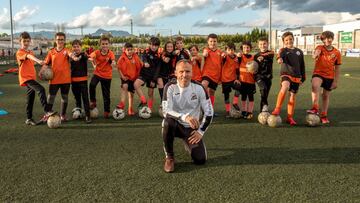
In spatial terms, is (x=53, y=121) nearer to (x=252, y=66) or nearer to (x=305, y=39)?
(x=252, y=66)

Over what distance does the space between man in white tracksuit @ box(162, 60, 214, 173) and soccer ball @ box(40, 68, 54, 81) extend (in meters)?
3.71

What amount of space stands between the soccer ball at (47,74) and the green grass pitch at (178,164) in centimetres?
110

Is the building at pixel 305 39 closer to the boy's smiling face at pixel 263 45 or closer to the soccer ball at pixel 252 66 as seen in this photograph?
the boy's smiling face at pixel 263 45

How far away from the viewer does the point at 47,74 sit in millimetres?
7711

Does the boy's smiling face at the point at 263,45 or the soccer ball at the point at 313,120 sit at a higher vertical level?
the boy's smiling face at the point at 263,45

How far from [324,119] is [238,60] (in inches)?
94.3

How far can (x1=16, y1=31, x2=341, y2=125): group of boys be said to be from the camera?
7641 millimetres

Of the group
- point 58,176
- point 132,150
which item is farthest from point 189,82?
point 58,176

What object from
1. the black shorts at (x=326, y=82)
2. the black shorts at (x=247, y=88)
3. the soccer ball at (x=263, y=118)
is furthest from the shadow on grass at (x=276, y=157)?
the black shorts at (x=247, y=88)

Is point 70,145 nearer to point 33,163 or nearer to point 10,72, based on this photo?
point 33,163

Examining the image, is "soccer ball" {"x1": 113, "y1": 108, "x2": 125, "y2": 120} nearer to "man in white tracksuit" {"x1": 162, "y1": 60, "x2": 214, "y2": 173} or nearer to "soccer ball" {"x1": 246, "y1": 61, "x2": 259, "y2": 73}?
"soccer ball" {"x1": 246, "y1": 61, "x2": 259, "y2": 73}

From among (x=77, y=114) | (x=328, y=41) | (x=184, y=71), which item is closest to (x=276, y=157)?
(x=184, y=71)

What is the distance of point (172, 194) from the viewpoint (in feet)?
13.4

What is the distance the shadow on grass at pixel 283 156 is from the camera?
5.24 meters
